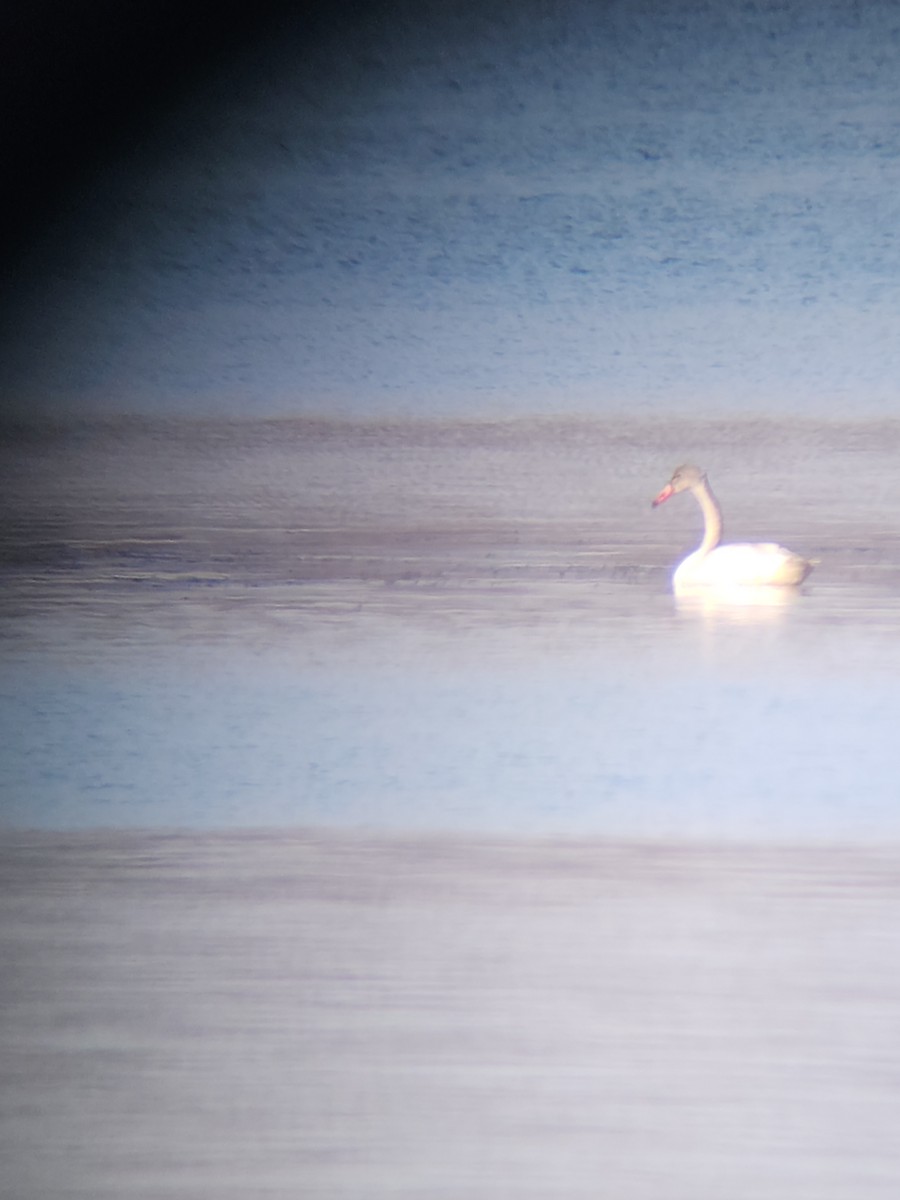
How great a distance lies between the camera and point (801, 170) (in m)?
1.33

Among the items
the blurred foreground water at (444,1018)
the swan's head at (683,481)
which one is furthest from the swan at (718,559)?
the blurred foreground water at (444,1018)

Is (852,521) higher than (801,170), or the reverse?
(801,170)

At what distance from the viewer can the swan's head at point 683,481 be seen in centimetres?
133

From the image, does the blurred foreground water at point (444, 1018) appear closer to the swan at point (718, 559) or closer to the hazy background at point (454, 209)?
the swan at point (718, 559)

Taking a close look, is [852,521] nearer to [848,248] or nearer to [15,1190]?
[848,248]

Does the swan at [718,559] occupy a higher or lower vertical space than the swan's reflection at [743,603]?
higher

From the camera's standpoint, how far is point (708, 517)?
133 centimetres

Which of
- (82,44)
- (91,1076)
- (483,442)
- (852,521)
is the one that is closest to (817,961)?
(852,521)

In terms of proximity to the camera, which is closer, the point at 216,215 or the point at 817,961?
the point at 817,961

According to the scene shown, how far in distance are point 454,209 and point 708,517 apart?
45 cm

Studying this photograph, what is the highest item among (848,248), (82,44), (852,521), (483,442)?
(82,44)

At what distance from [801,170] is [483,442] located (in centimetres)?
46

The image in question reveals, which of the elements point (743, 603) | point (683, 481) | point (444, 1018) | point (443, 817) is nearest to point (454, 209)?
point (683, 481)

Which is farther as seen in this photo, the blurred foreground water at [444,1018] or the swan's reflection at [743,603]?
the swan's reflection at [743,603]
